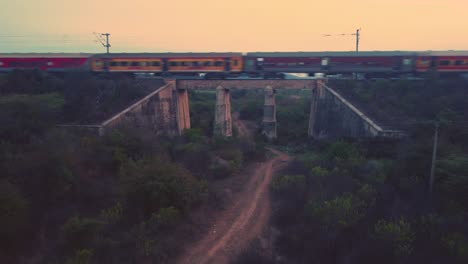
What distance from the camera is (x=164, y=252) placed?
30.9 feet

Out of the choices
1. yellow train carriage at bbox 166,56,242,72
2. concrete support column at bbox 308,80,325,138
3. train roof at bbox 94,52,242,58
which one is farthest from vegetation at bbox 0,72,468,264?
train roof at bbox 94,52,242,58

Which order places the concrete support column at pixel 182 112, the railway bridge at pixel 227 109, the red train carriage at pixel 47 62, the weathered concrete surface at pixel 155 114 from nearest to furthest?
the weathered concrete surface at pixel 155 114 → the railway bridge at pixel 227 109 → the concrete support column at pixel 182 112 → the red train carriage at pixel 47 62

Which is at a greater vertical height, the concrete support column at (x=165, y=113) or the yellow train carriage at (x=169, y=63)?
the yellow train carriage at (x=169, y=63)

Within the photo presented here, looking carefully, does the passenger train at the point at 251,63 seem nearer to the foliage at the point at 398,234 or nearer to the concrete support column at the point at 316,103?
the concrete support column at the point at 316,103

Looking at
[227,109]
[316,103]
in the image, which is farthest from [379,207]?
[227,109]

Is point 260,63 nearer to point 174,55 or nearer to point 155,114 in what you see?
point 174,55

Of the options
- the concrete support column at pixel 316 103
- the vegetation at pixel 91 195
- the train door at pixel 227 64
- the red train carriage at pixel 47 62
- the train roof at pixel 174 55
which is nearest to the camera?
the vegetation at pixel 91 195

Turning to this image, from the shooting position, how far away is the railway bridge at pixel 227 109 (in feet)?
77.2

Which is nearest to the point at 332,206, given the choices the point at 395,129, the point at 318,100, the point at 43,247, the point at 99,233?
the point at 99,233

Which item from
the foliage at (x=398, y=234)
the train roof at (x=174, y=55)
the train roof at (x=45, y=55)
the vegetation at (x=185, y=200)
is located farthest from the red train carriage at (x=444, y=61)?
the train roof at (x=45, y=55)

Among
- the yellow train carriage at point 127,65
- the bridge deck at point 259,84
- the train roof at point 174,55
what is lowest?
the bridge deck at point 259,84

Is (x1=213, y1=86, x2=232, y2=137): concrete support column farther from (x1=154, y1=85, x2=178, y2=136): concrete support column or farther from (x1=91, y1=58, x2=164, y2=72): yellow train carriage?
(x1=91, y1=58, x2=164, y2=72): yellow train carriage

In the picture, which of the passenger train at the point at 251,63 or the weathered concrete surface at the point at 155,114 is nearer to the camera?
→ the weathered concrete surface at the point at 155,114

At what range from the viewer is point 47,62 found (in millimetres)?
28969
